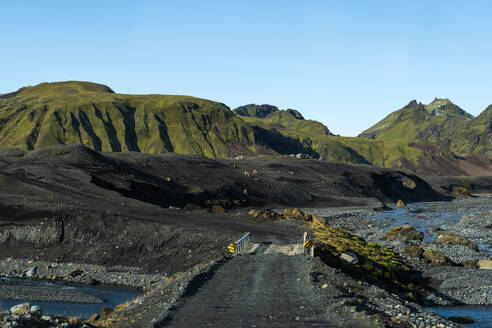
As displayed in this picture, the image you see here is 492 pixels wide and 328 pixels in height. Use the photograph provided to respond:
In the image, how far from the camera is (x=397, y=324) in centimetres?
2003

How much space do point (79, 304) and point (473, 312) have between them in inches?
1036

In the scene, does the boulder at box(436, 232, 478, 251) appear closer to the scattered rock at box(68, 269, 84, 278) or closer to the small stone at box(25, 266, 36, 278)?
the scattered rock at box(68, 269, 84, 278)

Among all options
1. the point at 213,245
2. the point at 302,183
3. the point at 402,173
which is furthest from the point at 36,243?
the point at 402,173

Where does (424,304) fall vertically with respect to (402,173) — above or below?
below

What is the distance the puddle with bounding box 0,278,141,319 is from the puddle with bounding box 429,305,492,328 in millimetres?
21686

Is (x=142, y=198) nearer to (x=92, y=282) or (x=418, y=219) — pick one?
(x=92, y=282)

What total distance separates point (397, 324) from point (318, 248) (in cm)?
2091

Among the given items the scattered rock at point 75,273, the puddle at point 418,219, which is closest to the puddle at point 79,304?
the scattered rock at point 75,273

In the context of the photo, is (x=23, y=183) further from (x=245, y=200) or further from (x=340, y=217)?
(x=340, y=217)

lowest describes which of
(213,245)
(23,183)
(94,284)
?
(94,284)

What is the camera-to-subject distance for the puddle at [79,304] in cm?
3244

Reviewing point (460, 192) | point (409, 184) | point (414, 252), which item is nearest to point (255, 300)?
point (414, 252)

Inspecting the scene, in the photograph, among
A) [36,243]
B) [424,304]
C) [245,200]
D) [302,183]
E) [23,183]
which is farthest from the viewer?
[302,183]

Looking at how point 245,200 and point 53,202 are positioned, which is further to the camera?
point 245,200
